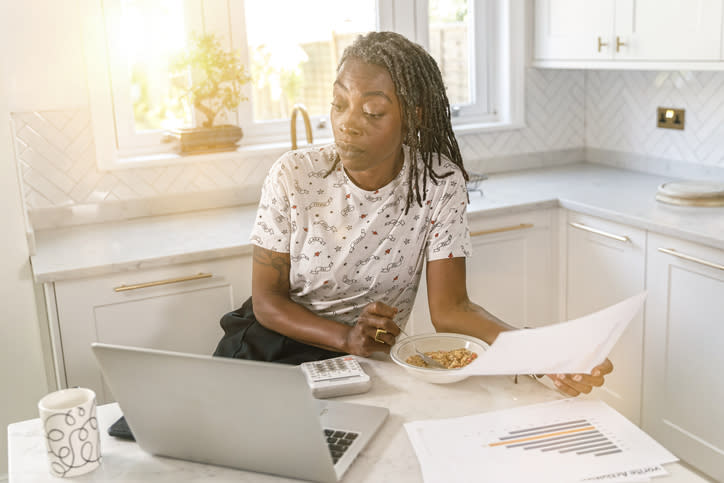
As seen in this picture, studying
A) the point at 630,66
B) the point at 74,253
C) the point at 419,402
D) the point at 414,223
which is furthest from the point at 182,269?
the point at 630,66

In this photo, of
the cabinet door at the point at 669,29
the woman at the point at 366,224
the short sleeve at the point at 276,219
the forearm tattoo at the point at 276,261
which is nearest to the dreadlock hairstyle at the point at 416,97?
the woman at the point at 366,224

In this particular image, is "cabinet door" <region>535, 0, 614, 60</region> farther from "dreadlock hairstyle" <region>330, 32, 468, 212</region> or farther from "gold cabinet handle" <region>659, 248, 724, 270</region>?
"dreadlock hairstyle" <region>330, 32, 468, 212</region>

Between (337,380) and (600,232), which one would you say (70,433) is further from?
(600,232)

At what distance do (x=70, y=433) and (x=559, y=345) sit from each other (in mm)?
729

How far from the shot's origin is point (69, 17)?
8.57ft

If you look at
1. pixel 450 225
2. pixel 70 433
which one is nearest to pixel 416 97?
pixel 450 225

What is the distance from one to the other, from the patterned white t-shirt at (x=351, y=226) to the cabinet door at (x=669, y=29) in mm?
1208

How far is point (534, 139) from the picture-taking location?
11.3ft

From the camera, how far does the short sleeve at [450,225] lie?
1.69 metres

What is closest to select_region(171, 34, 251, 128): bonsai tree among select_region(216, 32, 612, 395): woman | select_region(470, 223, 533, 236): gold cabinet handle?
select_region(470, 223, 533, 236): gold cabinet handle

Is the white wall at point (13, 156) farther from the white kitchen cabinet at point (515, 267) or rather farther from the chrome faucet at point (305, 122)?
the white kitchen cabinet at point (515, 267)

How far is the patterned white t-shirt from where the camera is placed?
5.64 ft

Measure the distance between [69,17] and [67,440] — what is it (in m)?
1.95

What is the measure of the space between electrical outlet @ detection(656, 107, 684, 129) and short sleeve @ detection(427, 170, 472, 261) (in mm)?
1628
